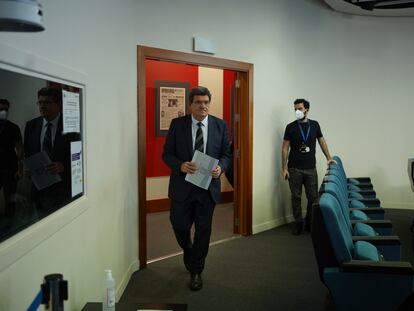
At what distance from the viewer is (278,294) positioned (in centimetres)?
322

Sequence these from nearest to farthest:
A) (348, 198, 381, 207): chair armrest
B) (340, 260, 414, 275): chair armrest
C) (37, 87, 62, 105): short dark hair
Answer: (37, 87, 62, 105): short dark hair, (340, 260, 414, 275): chair armrest, (348, 198, 381, 207): chair armrest

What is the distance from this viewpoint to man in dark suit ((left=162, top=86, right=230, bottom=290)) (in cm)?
Result: 324

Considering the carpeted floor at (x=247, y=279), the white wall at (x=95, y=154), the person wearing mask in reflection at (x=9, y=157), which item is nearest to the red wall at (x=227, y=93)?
the carpeted floor at (x=247, y=279)

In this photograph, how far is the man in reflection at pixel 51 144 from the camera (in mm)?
1457

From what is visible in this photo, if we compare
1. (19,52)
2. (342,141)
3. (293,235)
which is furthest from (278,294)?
(342,141)

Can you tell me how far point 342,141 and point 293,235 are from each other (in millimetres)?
2093

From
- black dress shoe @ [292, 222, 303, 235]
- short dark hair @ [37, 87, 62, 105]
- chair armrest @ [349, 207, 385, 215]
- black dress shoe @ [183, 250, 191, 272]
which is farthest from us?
black dress shoe @ [292, 222, 303, 235]

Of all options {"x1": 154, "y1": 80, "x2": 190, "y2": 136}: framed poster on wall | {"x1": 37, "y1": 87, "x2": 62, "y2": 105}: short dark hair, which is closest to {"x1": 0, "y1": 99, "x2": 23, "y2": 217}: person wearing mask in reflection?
{"x1": 37, "y1": 87, "x2": 62, "y2": 105}: short dark hair

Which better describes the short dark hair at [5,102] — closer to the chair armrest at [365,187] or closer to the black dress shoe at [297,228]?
the black dress shoe at [297,228]

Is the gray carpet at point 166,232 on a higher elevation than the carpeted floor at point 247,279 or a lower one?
higher

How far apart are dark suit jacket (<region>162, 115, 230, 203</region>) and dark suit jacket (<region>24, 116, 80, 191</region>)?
137cm

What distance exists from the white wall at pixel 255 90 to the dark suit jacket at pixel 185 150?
0.38 meters

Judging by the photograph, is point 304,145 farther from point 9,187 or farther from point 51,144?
point 9,187

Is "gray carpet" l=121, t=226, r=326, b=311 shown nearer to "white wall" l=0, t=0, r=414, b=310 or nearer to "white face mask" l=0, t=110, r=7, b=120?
"white wall" l=0, t=0, r=414, b=310
